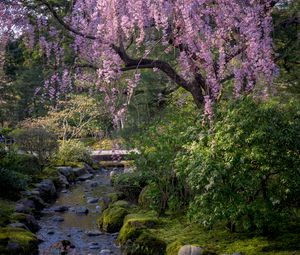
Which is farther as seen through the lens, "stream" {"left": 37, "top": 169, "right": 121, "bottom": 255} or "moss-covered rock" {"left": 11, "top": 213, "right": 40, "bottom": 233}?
"moss-covered rock" {"left": 11, "top": 213, "right": 40, "bottom": 233}

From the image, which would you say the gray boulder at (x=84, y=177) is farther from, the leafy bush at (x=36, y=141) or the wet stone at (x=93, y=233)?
the wet stone at (x=93, y=233)

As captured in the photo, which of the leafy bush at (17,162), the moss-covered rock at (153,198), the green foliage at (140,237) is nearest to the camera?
the green foliage at (140,237)

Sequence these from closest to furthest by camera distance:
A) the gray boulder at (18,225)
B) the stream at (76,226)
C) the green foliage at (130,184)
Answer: the stream at (76,226)
the gray boulder at (18,225)
the green foliage at (130,184)

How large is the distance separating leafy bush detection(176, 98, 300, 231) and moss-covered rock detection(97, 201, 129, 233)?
2.79 metres

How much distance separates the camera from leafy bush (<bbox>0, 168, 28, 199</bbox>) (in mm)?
11016

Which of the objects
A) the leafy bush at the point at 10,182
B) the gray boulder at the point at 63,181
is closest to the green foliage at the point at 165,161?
the leafy bush at the point at 10,182

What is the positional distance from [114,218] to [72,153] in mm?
10569

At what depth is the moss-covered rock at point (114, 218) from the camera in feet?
30.1

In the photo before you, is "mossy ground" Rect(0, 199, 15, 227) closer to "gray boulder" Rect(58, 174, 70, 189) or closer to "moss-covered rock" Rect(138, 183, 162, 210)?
"moss-covered rock" Rect(138, 183, 162, 210)

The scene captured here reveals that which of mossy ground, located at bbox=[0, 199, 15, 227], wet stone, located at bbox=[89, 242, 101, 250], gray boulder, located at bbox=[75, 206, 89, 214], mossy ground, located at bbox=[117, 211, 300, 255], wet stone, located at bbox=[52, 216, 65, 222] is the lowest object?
gray boulder, located at bbox=[75, 206, 89, 214]

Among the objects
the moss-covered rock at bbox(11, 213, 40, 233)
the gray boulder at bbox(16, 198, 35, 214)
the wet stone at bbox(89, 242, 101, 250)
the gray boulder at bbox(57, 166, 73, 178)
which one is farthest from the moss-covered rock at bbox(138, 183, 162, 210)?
the gray boulder at bbox(57, 166, 73, 178)

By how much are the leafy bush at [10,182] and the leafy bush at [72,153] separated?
7.21 m

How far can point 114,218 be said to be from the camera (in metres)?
9.27

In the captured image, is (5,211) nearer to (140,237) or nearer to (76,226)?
(76,226)
